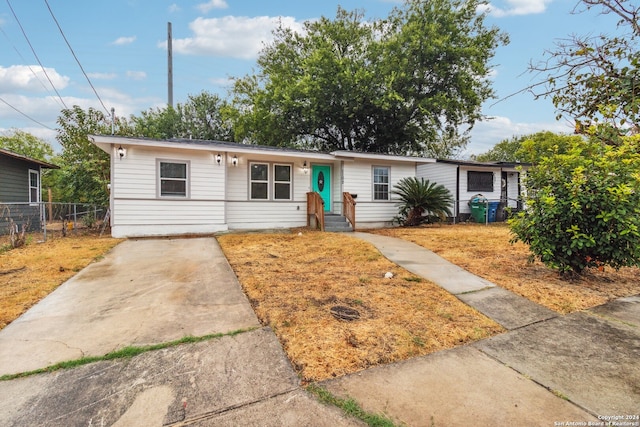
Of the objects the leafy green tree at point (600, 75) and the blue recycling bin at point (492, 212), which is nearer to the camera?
the leafy green tree at point (600, 75)

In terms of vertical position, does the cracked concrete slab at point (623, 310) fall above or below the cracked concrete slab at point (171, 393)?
above

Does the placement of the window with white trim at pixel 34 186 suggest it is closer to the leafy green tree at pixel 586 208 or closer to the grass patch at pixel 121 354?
the grass patch at pixel 121 354

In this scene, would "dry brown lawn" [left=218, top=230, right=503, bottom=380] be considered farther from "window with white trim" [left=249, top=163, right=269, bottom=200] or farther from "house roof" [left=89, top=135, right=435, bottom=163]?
"window with white trim" [left=249, top=163, right=269, bottom=200]

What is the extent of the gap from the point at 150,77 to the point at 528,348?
71.3ft

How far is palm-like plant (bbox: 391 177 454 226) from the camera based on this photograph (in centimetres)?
1073

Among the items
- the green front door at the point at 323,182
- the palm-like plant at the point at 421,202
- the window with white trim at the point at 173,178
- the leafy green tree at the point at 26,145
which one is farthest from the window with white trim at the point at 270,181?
the leafy green tree at the point at 26,145

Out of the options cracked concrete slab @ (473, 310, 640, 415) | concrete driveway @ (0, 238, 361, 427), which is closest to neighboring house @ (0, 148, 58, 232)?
concrete driveway @ (0, 238, 361, 427)

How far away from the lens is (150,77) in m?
18.3

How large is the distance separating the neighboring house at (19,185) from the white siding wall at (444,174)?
596 inches

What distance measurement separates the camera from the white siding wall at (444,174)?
544 inches

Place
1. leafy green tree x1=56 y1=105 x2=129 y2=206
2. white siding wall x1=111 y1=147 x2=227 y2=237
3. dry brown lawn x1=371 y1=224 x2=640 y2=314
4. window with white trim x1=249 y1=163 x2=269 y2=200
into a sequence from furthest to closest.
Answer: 1. leafy green tree x1=56 y1=105 x2=129 y2=206
2. window with white trim x1=249 y1=163 x2=269 y2=200
3. white siding wall x1=111 y1=147 x2=227 y2=237
4. dry brown lawn x1=371 y1=224 x2=640 y2=314

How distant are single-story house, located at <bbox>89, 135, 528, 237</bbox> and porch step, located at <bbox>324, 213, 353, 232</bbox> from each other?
0.23 meters

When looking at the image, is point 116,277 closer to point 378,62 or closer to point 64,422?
point 64,422

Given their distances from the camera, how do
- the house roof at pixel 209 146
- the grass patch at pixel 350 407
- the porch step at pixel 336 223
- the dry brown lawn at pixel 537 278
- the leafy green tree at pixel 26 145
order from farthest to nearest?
1. the leafy green tree at pixel 26 145
2. the porch step at pixel 336 223
3. the house roof at pixel 209 146
4. the dry brown lawn at pixel 537 278
5. the grass patch at pixel 350 407
